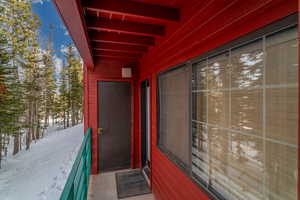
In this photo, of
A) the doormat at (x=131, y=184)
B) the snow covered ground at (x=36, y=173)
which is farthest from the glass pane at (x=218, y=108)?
the snow covered ground at (x=36, y=173)

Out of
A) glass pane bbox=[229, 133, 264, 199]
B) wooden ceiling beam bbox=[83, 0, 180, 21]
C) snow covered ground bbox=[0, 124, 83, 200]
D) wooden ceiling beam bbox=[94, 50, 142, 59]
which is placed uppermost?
wooden ceiling beam bbox=[94, 50, 142, 59]

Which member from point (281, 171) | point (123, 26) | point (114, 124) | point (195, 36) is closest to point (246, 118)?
point (281, 171)

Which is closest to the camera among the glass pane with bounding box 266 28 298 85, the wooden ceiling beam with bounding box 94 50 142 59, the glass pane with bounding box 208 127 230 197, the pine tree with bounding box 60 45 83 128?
the glass pane with bounding box 266 28 298 85

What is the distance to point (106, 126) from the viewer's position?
346 centimetres

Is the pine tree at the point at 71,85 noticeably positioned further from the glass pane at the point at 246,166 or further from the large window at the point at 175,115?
the glass pane at the point at 246,166

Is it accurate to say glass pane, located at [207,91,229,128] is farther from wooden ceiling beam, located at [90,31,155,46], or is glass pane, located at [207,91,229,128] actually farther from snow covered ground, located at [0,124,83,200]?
snow covered ground, located at [0,124,83,200]

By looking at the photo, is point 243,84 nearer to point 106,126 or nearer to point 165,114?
point 165,114

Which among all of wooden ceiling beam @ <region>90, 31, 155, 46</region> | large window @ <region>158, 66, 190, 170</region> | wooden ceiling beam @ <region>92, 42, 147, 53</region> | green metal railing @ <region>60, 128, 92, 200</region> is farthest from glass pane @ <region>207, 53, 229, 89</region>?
wooden ceiling beam @ <region>92, 42, 147, 53</region>

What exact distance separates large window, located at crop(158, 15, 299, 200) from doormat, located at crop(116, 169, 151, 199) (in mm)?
1616

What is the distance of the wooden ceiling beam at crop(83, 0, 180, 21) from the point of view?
1.34 metres

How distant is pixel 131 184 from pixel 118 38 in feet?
8.73

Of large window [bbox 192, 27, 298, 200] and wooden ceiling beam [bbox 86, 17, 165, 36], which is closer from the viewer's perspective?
large window [bbox 192, 27, 298, 200]

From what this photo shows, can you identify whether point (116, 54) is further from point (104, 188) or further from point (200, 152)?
point (104, 188)

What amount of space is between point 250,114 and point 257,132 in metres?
0.11
